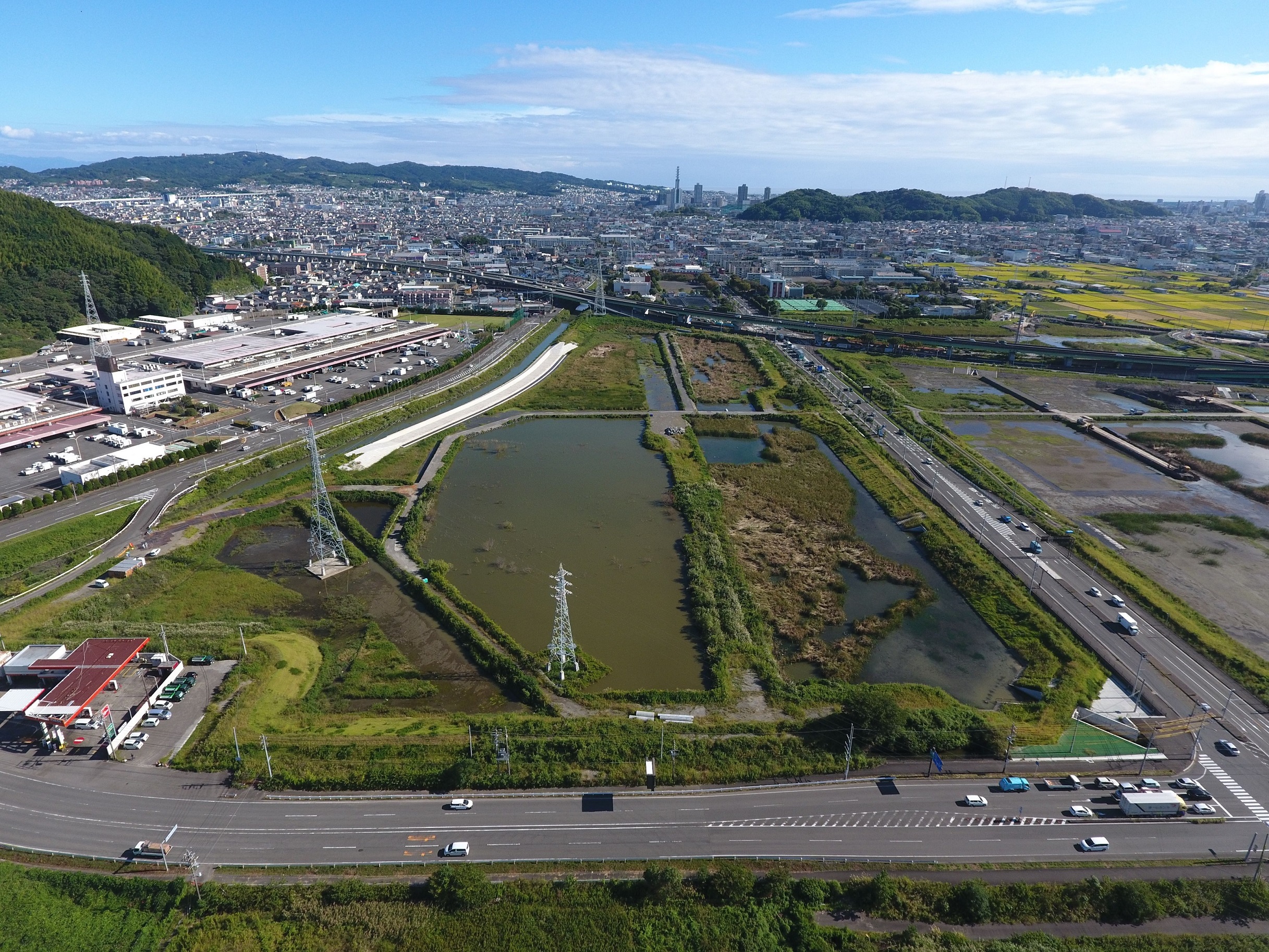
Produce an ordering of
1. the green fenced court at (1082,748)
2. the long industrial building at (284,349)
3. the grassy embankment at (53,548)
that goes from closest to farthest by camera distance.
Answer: the green fenced court at (1082,748), the grassy embankment at (53,548), the long industrial building at (284,349)

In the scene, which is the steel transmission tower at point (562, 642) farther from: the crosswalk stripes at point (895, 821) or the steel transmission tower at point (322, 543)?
the steel transmission tower at point (322, 543)

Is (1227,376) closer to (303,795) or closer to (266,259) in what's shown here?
(303,795)

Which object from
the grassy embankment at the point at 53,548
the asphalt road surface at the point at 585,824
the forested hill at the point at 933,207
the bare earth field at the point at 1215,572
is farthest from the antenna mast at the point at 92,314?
the forested hill at the point at 933,207

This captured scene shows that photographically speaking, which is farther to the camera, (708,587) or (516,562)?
(516,562)

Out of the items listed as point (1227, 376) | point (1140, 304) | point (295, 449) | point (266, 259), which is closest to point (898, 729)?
point (295, 449)

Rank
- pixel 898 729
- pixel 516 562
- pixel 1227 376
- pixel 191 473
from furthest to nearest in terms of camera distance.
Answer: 1. pixel 1227 376
2. pixel 191 473
3. pixel 516 562
4. pixel 898 729

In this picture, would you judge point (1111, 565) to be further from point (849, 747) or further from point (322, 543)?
point (322, 543)

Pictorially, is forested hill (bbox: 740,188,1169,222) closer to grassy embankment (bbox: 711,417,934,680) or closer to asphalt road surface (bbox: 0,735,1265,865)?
grassy embankment (bbox: 711,417,934,680)
